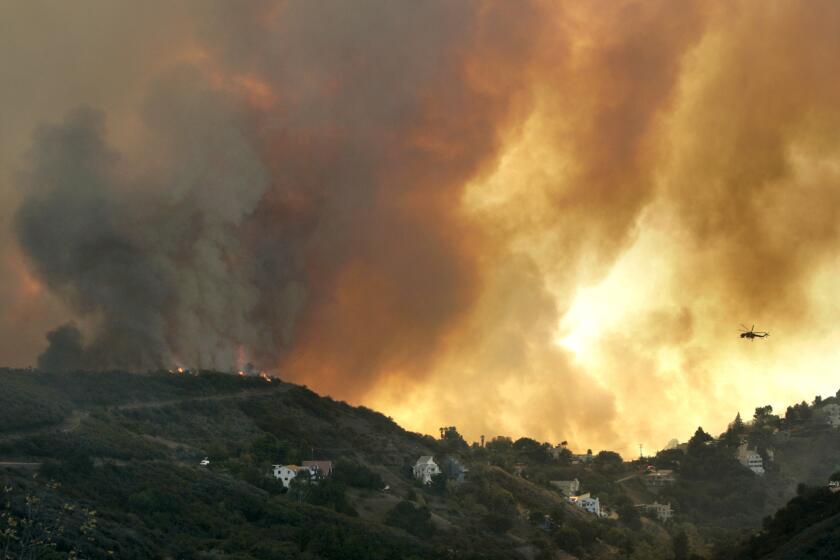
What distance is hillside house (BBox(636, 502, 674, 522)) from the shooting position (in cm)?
9011

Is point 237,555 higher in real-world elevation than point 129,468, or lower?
lower

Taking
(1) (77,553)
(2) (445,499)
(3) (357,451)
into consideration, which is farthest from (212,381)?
(1) (77,553)

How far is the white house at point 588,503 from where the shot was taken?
87.4 m

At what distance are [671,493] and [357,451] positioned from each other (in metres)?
30.7

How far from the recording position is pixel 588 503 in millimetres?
88688

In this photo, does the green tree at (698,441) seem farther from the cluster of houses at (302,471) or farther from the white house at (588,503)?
the cluster of houses at (302,471)

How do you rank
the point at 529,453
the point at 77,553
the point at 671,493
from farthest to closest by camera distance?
the point at 529,453, the point at 671,493, the point at 77,553

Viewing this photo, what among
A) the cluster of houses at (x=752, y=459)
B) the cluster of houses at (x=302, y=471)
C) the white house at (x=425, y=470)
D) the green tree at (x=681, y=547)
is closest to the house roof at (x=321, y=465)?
the cluster of houses at (x=302, y=471)

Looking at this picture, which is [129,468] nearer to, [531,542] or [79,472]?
[79,472]

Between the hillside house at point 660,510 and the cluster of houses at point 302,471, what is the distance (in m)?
31.6

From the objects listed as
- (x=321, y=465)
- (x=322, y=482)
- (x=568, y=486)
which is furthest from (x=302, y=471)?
(x=568, y=486)

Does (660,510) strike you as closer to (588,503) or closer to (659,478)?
(588,503)

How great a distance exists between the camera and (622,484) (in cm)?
9931

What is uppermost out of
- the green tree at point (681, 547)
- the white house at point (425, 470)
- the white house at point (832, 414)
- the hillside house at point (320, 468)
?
the white house at point (832, 414)
